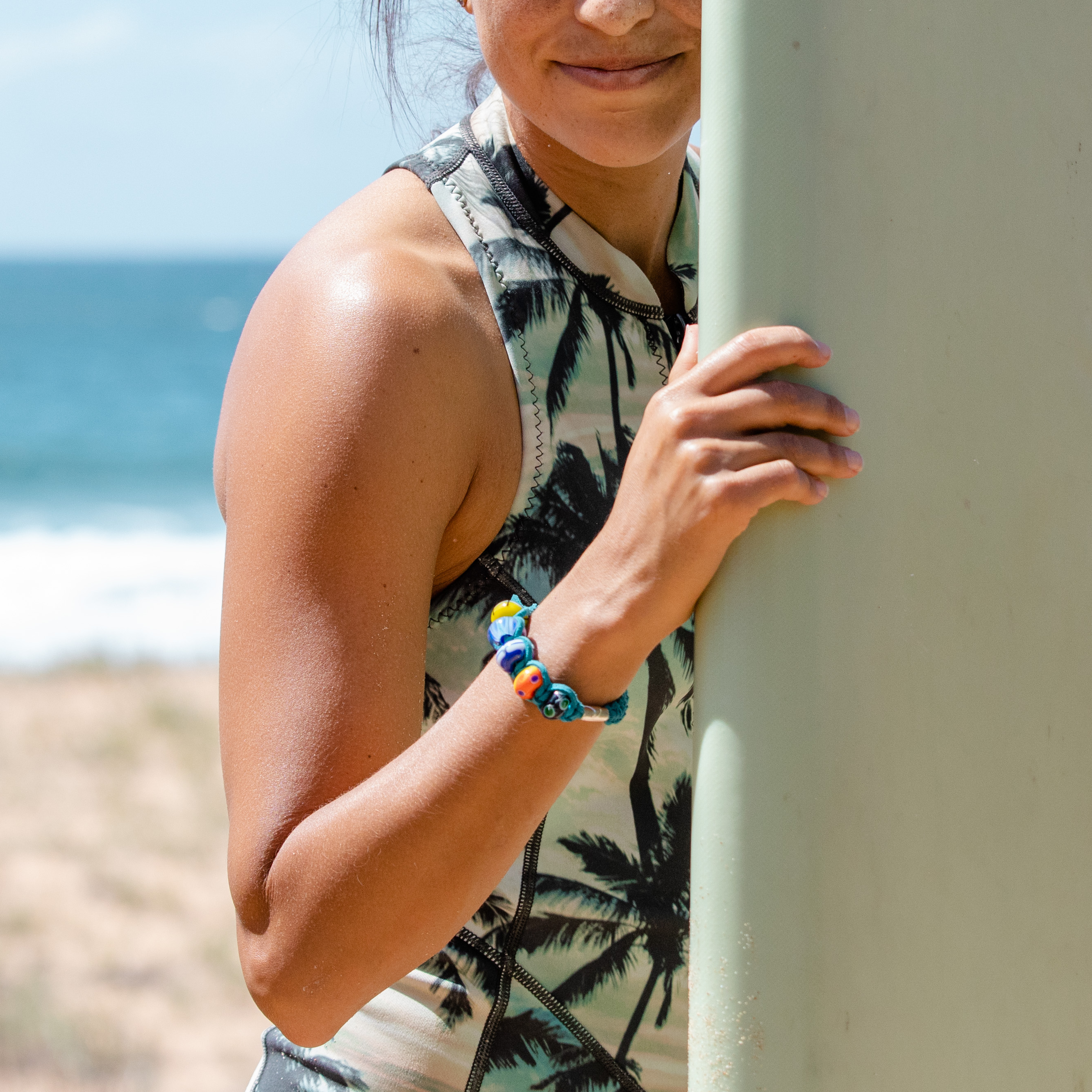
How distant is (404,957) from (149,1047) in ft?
13.9

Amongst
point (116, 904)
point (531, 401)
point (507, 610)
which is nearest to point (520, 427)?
point (531, 401)

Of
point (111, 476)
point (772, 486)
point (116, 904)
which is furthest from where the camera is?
point (111, 476)

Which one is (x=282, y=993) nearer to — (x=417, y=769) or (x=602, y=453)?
(x=417, y=769)

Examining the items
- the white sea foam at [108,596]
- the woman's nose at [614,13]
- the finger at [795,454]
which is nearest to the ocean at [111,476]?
the white sea foam at [108,596]

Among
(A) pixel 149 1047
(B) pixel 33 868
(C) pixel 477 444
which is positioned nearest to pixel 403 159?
(C) pixel 477 444

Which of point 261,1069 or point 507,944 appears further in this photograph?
point 261,1069

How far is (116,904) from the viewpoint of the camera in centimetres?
606

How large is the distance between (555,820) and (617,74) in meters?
0.68

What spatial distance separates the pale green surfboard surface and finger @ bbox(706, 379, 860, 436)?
2cm

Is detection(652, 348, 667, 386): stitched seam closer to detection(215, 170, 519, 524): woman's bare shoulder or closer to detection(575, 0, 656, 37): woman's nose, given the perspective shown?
detection(215, 170, 519, 524): woman's bare shoulder

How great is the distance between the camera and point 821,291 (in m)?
0.83

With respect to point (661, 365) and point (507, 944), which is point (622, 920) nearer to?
point (507, 944)

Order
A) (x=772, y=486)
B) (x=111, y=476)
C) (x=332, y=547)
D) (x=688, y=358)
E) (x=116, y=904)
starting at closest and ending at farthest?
1. (x=772, y=486)
2. (x=688, y=358)
3. (x=332, y=547)
4. (x=116, y=904)
5. (x=111, y=476)

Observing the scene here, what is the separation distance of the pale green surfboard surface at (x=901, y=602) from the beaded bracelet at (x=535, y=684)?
11cm
